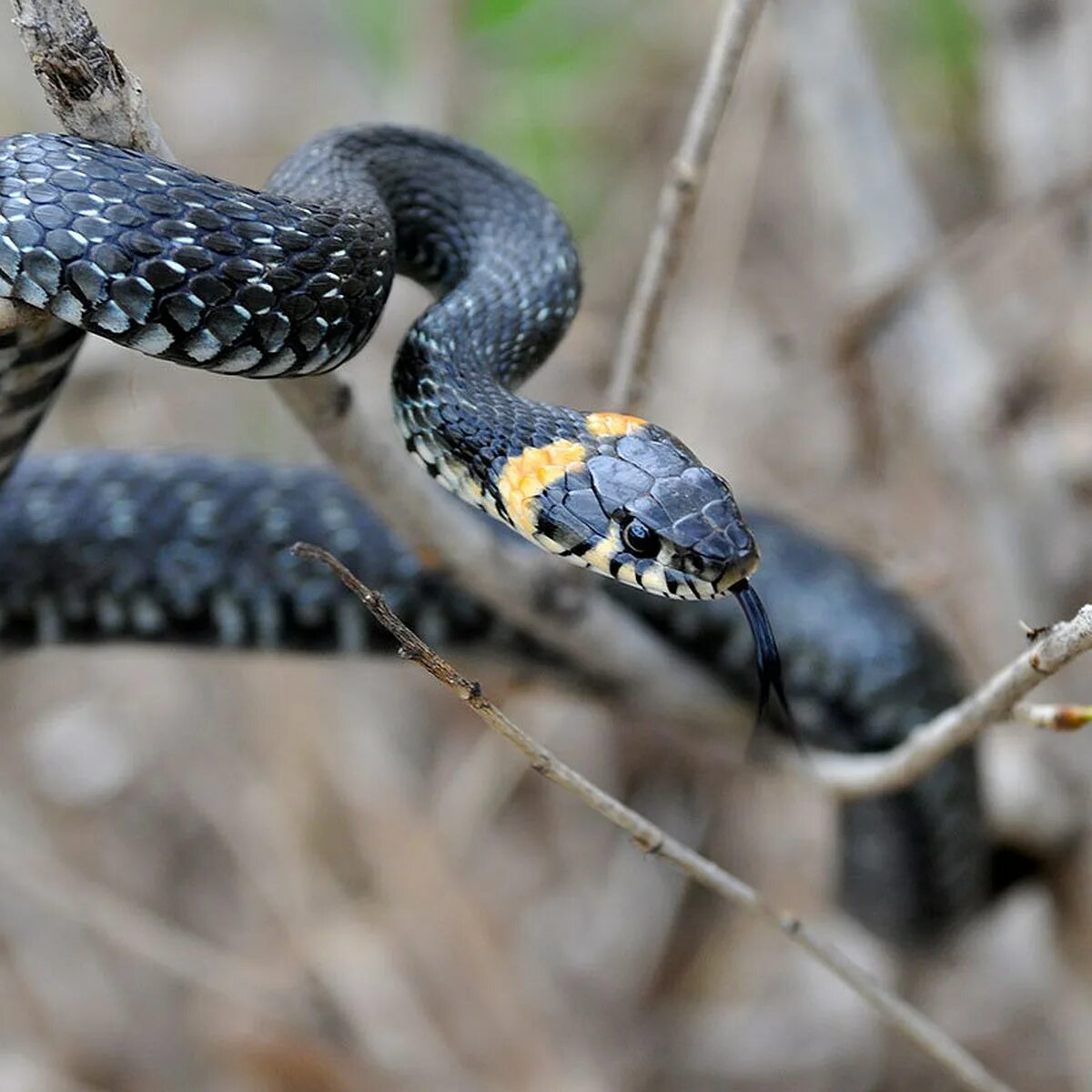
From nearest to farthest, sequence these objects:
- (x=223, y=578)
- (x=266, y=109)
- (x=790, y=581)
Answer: (x=223, y=578) → (x=790, y=581) → (x=266, y=109)

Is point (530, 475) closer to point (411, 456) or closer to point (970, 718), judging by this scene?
point (411, 456)

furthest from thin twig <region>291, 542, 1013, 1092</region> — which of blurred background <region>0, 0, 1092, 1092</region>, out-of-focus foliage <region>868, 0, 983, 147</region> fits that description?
out-of-focus foliage <region>868, 0, 983, 147</region>

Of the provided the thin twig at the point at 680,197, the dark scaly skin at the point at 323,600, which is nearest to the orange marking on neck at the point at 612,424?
the thin twig at the point at 680,197

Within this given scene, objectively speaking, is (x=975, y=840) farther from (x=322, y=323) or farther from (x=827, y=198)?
(x=322, y=323)

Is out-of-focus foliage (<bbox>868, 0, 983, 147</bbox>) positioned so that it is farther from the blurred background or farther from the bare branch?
the bare branch

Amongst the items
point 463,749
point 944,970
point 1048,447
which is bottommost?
point 463,749

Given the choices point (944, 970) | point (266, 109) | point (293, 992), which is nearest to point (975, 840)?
point (944, 970)

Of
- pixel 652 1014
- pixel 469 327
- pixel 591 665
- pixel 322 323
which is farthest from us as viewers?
pixel 652 1014
